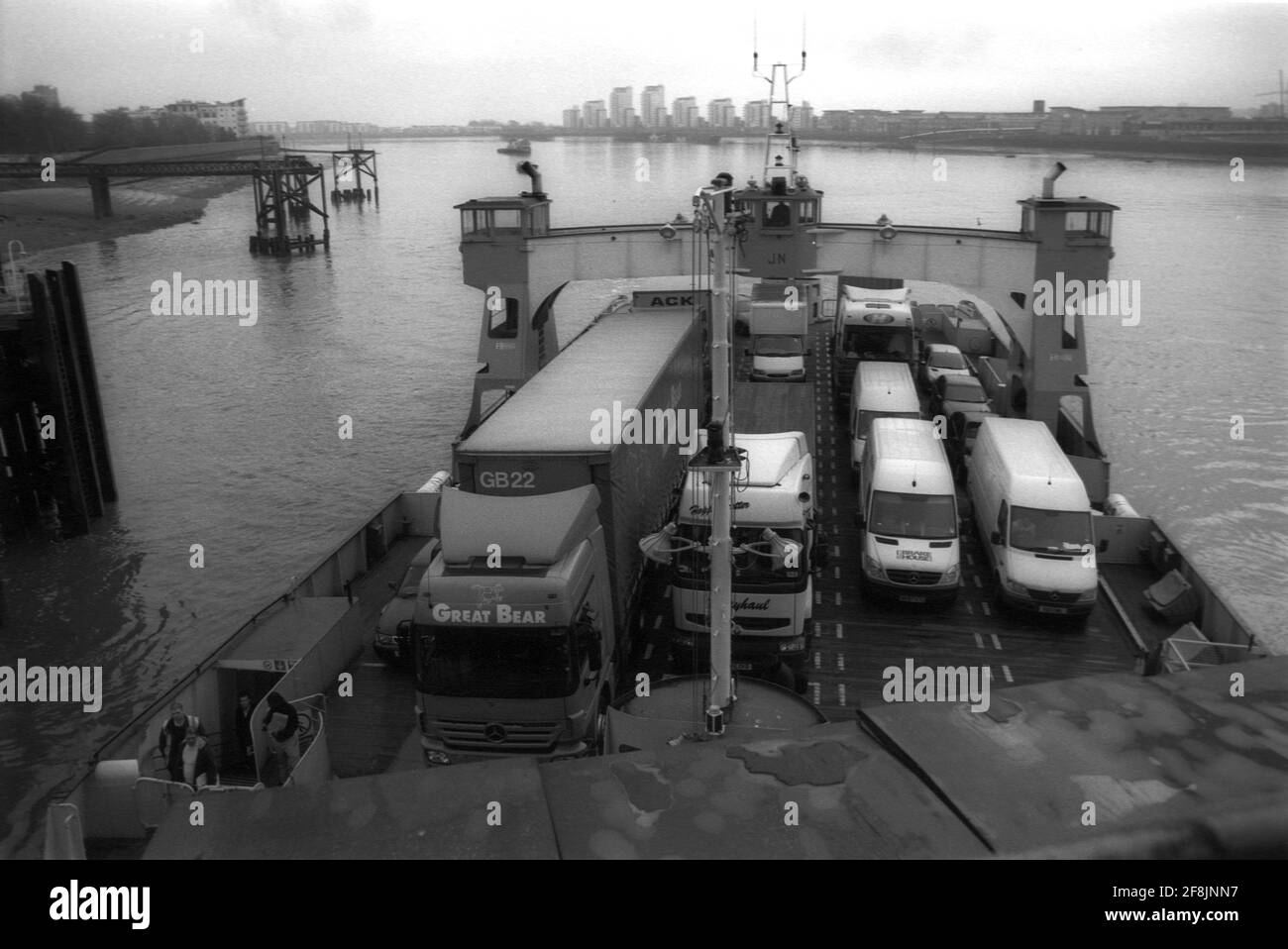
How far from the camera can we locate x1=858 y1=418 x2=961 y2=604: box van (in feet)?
43.6

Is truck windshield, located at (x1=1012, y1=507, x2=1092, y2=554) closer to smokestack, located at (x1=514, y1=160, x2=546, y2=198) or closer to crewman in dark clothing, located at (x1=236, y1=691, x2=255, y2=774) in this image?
crewman in dark clothing, located at (x1=236, y1=691, x2=255, y2=774)

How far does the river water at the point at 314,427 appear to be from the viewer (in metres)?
18.4

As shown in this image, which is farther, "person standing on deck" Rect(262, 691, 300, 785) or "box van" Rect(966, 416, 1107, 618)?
"box van" Rect(966, 416, 1107, 618)

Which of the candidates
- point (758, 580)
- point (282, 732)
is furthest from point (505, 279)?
point (282, 732)

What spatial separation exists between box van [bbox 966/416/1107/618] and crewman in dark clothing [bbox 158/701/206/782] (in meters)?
9.72

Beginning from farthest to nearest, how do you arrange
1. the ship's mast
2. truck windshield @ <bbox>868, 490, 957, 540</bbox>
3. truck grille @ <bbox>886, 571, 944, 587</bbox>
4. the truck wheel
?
1. truck windshield @ <bbox>868, 490, 957, 540</bbox>
2. truck grille @ <bbox>886, 571, 944, 587</bbox>
3. the truck wheel
4. the ship's mast

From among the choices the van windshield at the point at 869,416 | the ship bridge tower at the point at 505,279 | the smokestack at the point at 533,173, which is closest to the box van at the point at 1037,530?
the van windshield at the point at 869,416

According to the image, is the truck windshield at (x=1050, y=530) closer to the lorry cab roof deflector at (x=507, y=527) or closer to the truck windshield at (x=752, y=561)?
the truck windshield at (x=752, y=561)

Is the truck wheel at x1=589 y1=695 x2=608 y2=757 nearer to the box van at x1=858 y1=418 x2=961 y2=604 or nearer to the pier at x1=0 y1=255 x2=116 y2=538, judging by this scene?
the box van at x1=858 y1=418 x2=961 y2=604

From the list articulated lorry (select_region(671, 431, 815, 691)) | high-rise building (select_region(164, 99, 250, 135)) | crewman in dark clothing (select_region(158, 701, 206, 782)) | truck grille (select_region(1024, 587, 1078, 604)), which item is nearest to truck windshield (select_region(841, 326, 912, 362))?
truck grille (select_region(1024, 587, 1078, 604))

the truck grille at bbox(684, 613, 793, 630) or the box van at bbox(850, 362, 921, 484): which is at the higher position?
the box van at bbox(850, 362, 921, 484)

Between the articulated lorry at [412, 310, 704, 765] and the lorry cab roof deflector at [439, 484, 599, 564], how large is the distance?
0.01m

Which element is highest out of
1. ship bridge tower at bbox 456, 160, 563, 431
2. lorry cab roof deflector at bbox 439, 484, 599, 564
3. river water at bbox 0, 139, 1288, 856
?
ship bridge tower at bbox 456, 160, 563, 431

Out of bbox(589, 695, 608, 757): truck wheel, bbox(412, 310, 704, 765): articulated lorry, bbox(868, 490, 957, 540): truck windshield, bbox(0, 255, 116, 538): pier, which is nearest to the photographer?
bbox(412, 310, 704, 765): articulated lorry
